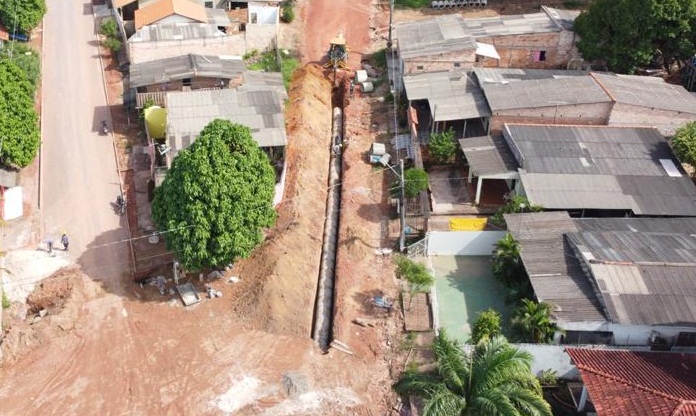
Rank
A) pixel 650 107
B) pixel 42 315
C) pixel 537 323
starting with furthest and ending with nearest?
pixel 650 107 → pixel 42 315 → pixel 537 323

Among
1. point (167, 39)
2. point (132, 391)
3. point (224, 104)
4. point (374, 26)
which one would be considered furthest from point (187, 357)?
point (374, 26)

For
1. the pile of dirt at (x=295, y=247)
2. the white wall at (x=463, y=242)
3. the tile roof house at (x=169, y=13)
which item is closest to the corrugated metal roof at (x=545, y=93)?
the white wall at (x=463, y=242)

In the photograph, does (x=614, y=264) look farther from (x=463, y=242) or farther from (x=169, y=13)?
(x=169, y=13)

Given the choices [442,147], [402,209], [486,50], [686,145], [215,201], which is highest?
[486,50]

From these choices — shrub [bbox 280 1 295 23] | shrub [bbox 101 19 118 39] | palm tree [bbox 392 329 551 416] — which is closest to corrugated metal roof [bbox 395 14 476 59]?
shrub [bbox 280 1 295 23]

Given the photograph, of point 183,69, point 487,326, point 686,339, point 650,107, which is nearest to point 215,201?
point 487,326

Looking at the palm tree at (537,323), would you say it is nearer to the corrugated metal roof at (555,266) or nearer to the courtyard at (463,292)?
the corrugated metal roof at (555,266)
